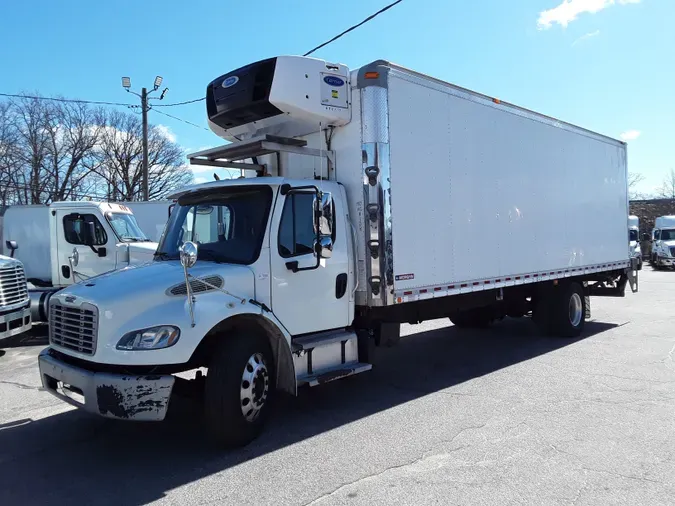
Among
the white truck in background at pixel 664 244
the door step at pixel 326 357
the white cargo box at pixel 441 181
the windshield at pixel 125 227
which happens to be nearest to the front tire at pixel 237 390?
the door step at pixel 326 357

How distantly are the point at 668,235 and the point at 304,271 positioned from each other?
102 ft

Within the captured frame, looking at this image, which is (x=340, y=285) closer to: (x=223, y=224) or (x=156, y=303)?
(x=223, y=224)

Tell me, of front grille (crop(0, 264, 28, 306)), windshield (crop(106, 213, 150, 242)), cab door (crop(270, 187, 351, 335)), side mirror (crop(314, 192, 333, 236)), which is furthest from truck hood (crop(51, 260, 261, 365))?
windshield (crop(106, 213, 150, 242))

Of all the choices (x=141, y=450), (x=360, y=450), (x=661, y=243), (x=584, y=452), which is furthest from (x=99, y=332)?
(x=661, y=243)

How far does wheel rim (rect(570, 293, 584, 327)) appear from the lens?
10.0m

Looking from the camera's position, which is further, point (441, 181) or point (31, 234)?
point (31, 234)

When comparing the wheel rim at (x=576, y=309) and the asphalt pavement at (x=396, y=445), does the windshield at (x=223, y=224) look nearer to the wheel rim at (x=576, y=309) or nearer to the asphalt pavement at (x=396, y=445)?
the asphalt pavement at (x=396, y=445)

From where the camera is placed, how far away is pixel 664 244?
29.3 meters

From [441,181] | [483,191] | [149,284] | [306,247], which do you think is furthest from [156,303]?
[483,191]

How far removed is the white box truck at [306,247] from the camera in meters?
4.38

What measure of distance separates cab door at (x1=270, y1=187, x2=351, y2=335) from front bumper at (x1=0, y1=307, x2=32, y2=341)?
506cm

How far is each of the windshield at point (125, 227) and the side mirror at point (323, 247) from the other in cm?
706

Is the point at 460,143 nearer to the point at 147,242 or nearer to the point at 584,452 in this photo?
the point at 584,452

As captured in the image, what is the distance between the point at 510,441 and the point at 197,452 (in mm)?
2779
